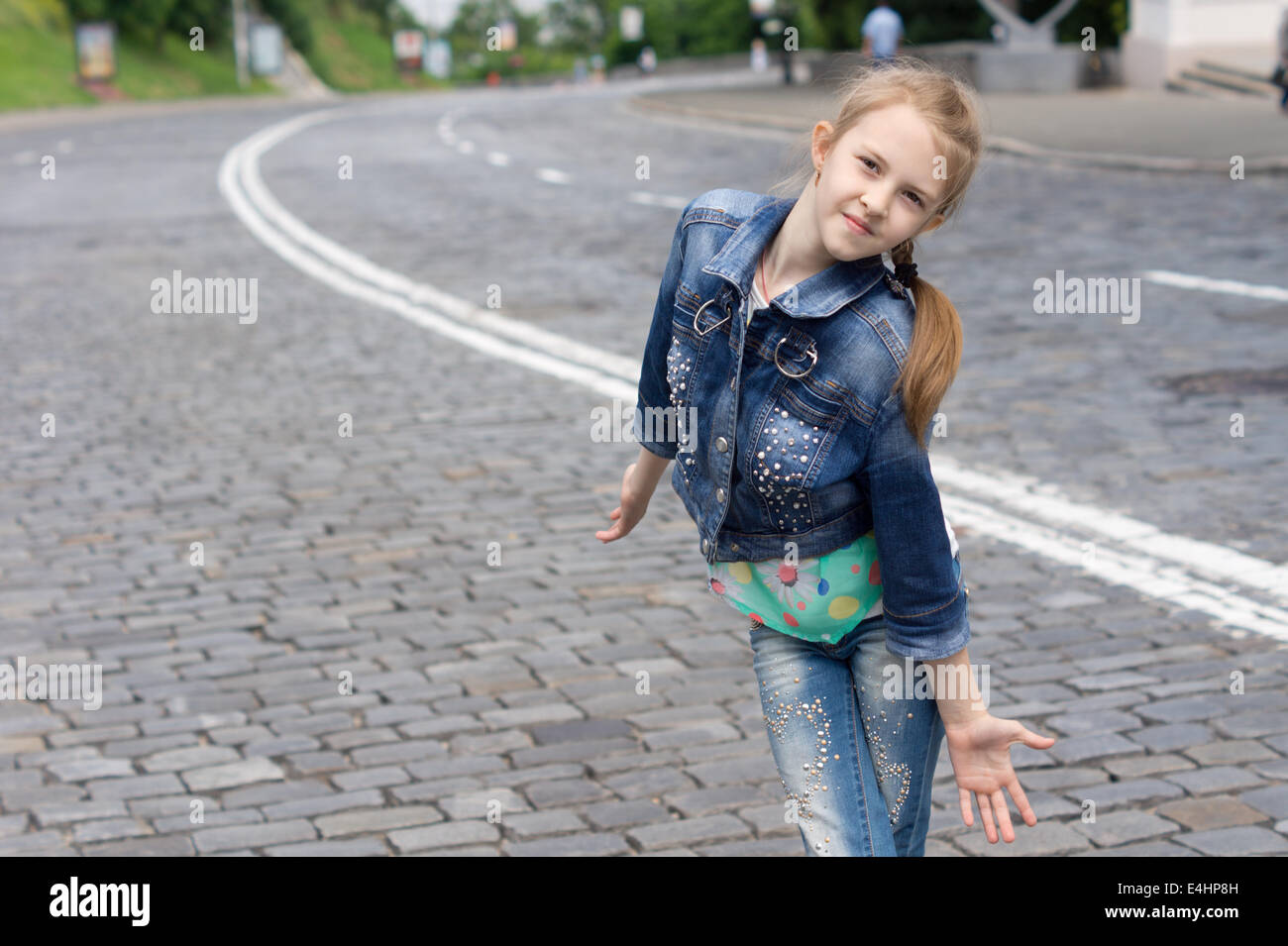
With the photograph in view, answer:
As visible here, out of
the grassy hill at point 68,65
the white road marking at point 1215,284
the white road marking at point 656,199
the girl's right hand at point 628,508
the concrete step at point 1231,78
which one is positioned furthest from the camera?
the grassy hill at point 68,65

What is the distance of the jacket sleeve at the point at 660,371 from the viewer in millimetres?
3002

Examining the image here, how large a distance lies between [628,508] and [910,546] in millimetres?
721

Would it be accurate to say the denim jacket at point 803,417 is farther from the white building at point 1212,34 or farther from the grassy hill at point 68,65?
the grassy hill at point 68,65

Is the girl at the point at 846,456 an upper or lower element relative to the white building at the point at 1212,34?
upper

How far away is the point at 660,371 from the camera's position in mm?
3100

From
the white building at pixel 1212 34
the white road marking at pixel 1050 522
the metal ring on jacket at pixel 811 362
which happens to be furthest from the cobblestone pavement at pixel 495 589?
the white building at pixel 1212 34

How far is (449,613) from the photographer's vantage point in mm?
6168

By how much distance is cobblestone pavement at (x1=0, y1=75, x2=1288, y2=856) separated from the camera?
451 cm

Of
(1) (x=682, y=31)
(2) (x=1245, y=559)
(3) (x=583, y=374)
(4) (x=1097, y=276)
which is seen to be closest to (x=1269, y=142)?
(4) (x=1097, y=276)

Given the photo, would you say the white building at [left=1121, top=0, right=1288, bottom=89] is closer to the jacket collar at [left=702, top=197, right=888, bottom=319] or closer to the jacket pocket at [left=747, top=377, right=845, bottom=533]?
the jacket collar at [left=702, top=197, right=888, bottom=319]

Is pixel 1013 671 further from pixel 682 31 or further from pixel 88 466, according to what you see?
pixel 682 31

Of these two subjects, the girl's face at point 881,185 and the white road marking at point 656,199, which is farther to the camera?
the white road marking at point 656,199

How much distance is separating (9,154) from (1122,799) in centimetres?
2945
